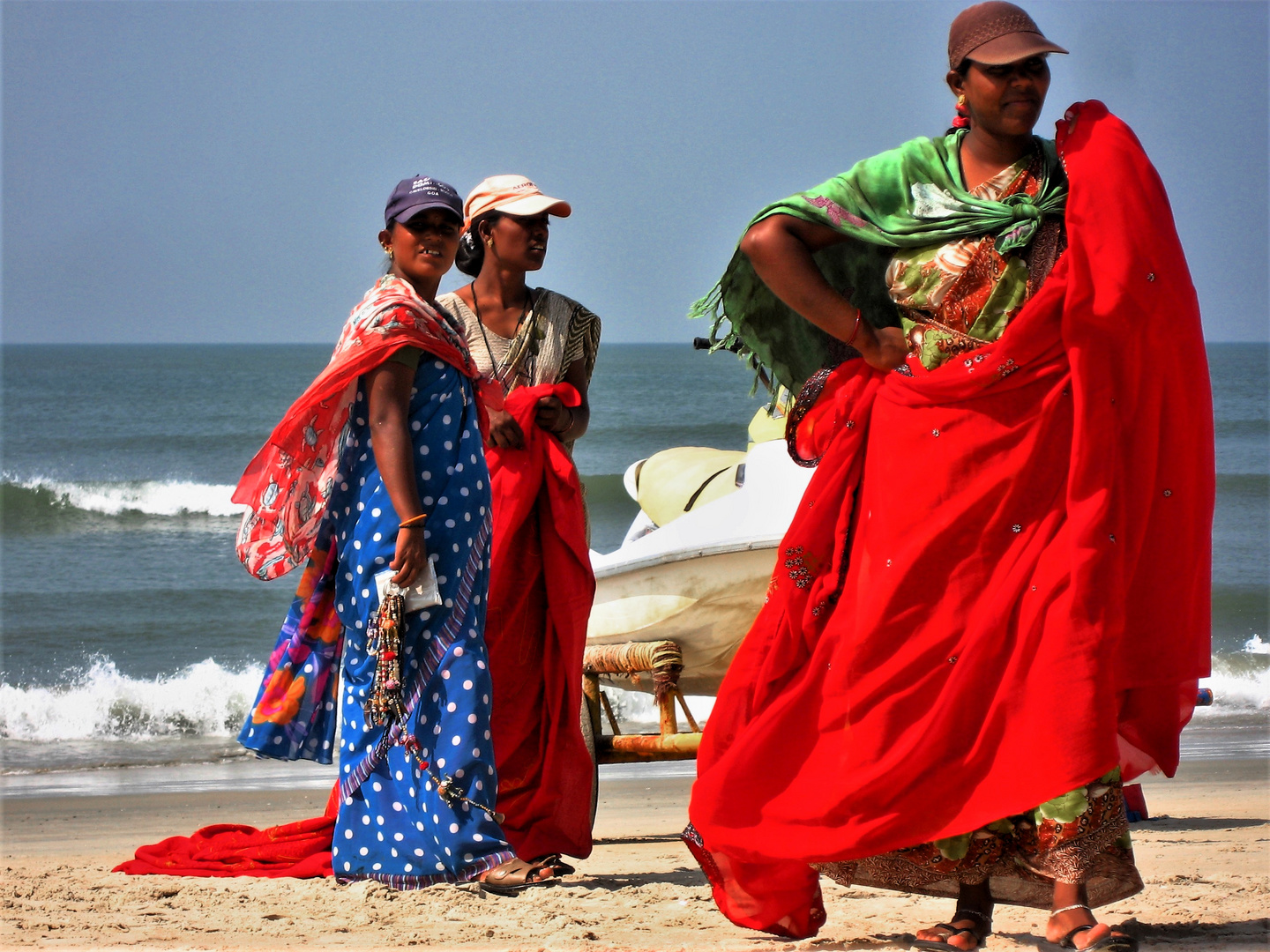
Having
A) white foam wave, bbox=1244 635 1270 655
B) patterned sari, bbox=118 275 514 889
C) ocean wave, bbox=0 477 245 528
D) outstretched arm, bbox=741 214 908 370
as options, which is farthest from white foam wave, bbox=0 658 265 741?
ocean wave, bbox=0 477 245 528

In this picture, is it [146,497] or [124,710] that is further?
[146,497]

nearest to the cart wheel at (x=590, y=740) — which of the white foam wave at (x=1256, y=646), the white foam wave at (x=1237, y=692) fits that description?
the white foam wave at (x=1237, y=692)

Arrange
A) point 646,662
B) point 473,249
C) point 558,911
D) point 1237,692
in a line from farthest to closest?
point 1237,692 → point 646,662 → point 473,249 → point 558,911

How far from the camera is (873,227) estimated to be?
337 cm

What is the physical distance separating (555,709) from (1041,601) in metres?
2.12

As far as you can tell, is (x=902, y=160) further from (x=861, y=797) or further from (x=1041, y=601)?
(x=861, y=797)

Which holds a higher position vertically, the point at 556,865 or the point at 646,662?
the point at 646,662

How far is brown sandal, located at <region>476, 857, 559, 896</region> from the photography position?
13.3ft

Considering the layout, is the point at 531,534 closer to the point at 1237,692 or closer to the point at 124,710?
the point at 124,710

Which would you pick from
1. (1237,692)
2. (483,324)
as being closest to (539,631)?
(483,324)

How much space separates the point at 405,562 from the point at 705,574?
1.52 m

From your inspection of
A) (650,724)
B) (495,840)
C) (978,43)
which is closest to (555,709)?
(495,840)

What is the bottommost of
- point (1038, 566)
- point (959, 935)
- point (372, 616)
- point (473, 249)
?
point (959, 935)

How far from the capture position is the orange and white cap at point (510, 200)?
4.72m
